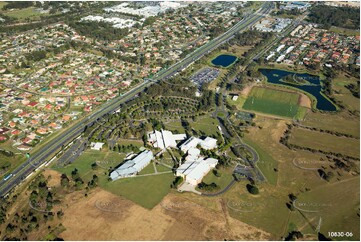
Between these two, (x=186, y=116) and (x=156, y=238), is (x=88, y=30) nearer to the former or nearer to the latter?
(x=186, y=116)

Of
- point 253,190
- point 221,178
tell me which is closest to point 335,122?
point 253,190

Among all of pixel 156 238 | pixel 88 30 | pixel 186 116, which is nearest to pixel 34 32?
pixel 88 30

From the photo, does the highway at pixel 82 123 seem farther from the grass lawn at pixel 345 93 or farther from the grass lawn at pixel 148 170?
the grass lawn at pixel 345 93

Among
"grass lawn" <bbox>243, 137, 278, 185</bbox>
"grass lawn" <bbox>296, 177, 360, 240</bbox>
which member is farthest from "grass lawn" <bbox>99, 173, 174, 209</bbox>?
"grass lawn" <bbox>296, 177, 360, 240</bbox>

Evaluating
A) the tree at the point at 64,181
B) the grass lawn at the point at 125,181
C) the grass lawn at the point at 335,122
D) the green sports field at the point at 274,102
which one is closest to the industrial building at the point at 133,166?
the grass lawn at the point at 125,181

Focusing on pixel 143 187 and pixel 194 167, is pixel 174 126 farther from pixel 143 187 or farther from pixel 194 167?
pixel 143 187
